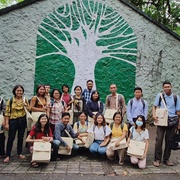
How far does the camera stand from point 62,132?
5.07 metres

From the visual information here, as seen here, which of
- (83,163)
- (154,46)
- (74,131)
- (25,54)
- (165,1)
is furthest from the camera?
(165,1)

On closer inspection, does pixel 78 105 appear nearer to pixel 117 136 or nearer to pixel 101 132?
pixel 101 132

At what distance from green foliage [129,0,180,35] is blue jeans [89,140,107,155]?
1043cm

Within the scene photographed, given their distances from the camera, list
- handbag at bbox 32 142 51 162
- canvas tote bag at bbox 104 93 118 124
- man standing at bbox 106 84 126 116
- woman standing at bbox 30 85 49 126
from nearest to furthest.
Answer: handbag at bbox 32 142 51 162
woman standing at bbox 30 85 49 126
canvas tote bag at bbox 104 93 118 124
man standing at bbox 106 84 126 116

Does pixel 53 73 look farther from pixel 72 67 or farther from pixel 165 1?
pixel 165 1

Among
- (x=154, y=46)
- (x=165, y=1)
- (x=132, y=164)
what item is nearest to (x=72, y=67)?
(x=154, y=46)

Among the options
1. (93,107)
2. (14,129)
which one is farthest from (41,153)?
(93,107)

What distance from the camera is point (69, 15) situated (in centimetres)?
832

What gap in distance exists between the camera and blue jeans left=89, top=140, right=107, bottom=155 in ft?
16.0

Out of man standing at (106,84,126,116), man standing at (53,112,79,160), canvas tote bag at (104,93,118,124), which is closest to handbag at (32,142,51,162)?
man standing at (53,112,79,160)

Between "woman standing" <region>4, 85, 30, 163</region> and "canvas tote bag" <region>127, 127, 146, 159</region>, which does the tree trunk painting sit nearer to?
"woman standing" <region>4, 85, 30, 163</region>

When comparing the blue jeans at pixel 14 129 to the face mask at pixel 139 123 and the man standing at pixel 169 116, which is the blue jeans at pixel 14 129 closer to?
the face mask at pixel 139 123

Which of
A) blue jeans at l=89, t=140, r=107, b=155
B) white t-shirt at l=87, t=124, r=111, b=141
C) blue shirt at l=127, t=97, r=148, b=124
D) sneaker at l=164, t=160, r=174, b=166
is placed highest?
blue shirt at l=127, t=97, r=148, b=124

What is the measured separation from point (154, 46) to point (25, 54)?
459 cm
